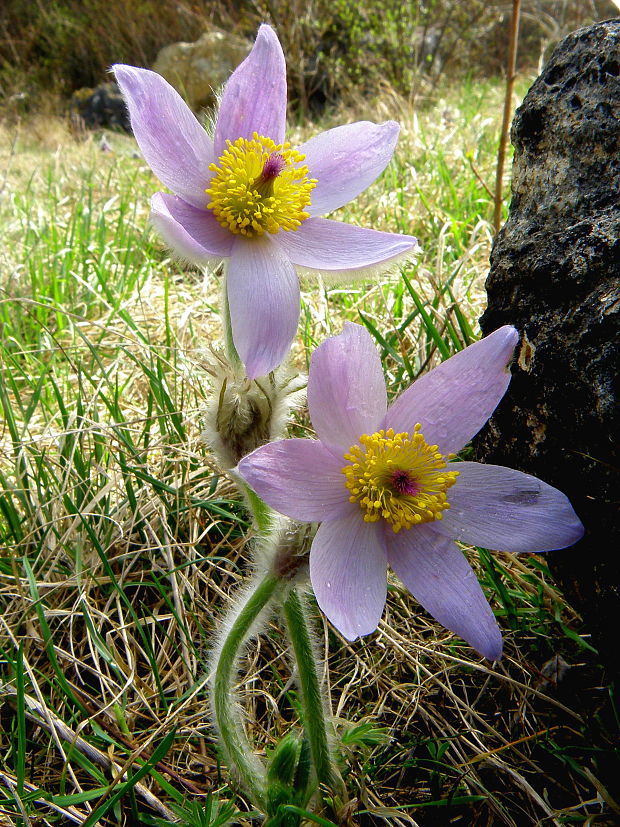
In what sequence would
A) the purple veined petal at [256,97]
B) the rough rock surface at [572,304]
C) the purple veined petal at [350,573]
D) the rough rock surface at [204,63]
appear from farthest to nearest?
the rough rock surface at [204,63]
the purple veined petal at [256,97]
the rough rock surface at [572,304]
the purple veined petal at [350,573]

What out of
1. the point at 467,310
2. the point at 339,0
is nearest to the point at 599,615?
the point at 467,310

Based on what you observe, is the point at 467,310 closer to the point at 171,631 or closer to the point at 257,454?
the point at 171,631

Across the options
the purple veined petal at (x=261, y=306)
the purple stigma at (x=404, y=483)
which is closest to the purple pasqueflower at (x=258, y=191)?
the purple veined petal at (x=261, y=306)

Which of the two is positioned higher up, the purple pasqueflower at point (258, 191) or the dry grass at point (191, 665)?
the purple pasqueflower at point (258, 191)

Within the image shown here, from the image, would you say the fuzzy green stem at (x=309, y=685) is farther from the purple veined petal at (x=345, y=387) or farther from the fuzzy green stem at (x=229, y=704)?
the purple veined petal at (x=345, y=387)

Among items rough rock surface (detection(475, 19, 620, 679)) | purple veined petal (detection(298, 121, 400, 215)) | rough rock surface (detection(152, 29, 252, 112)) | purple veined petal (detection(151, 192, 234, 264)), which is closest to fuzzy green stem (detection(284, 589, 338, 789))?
rough rock surface (detection(475, 19, 620, 679))

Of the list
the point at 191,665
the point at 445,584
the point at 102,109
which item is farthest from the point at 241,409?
the point at 102,109
